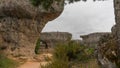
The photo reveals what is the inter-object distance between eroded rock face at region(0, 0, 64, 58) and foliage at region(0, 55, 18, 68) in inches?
39.7

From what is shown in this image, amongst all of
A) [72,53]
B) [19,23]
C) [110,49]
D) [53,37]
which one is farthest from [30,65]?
[110,49]

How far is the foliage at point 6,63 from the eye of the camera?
1173 cm

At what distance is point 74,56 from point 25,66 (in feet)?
10.6

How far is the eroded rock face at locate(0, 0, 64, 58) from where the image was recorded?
45.3 feet

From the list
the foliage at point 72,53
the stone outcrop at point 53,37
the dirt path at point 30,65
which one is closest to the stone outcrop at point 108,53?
the foliage at point 72,53

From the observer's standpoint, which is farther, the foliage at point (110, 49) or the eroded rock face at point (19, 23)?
the eroded rock face at point (19, 23)

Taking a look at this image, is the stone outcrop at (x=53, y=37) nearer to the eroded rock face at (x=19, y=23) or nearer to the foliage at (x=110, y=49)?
the eroded rock face at (x=19, y=23)

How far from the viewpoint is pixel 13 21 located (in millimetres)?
14133

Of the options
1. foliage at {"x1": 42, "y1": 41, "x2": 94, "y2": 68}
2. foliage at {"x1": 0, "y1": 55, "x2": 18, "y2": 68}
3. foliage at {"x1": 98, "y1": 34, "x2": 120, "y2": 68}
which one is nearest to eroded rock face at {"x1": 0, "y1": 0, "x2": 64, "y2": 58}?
foliage at {"x1": 0, "y1": 55, "x2": 18, "y2": 68}

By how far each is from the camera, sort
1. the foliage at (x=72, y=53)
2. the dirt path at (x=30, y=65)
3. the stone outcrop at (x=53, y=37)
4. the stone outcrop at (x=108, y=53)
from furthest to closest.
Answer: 1. the stone outcrop at (x=53, y=37)
2. the dirt path at (x=30, y=65)
3. the foliage at (x=72, y=53)
4. the stone outcrop at (x=108, y=53)

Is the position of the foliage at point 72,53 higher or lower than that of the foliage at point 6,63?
higher

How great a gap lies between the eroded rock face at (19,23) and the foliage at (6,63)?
3.31ft

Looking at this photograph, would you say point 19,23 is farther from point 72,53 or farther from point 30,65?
point 72,53

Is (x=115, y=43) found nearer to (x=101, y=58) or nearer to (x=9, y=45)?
(x=101, y=58)
